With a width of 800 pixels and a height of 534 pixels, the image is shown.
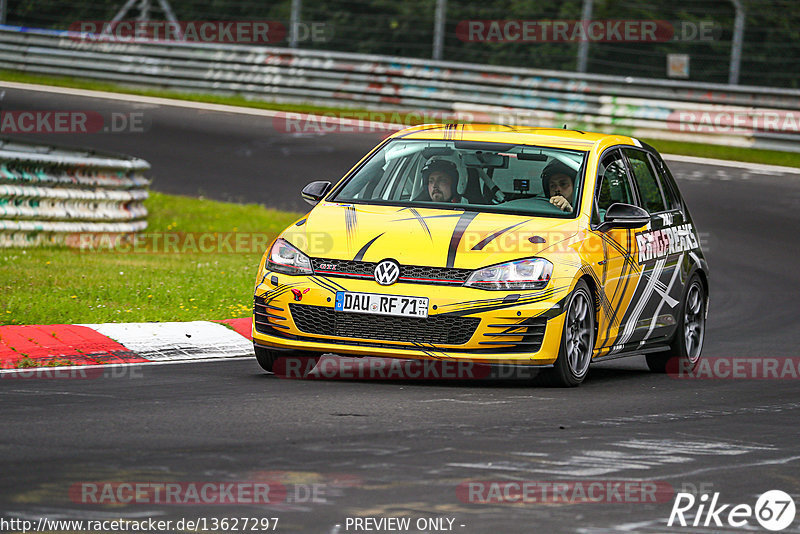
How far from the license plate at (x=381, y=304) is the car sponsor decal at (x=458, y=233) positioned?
0.30m

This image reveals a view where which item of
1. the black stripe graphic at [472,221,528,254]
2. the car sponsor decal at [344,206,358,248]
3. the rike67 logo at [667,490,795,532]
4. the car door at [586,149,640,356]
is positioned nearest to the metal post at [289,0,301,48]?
the car door at [586,149,640,356]

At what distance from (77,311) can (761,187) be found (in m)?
13.9

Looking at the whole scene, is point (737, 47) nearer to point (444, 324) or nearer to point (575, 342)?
point (575, 342)

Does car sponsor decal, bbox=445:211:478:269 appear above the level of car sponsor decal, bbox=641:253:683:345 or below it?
above

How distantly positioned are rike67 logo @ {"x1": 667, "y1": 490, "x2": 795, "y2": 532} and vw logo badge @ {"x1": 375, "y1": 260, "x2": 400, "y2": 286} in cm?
325

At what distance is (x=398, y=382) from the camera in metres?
9.74

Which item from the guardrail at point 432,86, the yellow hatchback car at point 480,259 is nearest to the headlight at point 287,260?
the yellow hatchback car at point 480,259

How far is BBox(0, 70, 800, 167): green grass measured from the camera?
84.8 feet

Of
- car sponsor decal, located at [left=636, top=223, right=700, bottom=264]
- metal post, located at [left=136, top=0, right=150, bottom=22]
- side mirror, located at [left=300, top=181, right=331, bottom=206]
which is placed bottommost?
car sponsor decal, located at [left=636, top=223, right=700, bottom=264]

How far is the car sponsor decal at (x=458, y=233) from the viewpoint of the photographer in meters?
9.30

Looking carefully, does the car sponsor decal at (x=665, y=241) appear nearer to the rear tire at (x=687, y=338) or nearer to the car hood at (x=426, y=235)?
the rear tire at (x=687, y=338)

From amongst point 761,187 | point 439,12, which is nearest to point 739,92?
point 761,187

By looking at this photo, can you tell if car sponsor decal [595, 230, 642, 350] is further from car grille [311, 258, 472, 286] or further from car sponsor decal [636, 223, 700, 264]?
car grille [311, 258, 472, 286]

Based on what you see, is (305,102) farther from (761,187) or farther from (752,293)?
(752,293)
